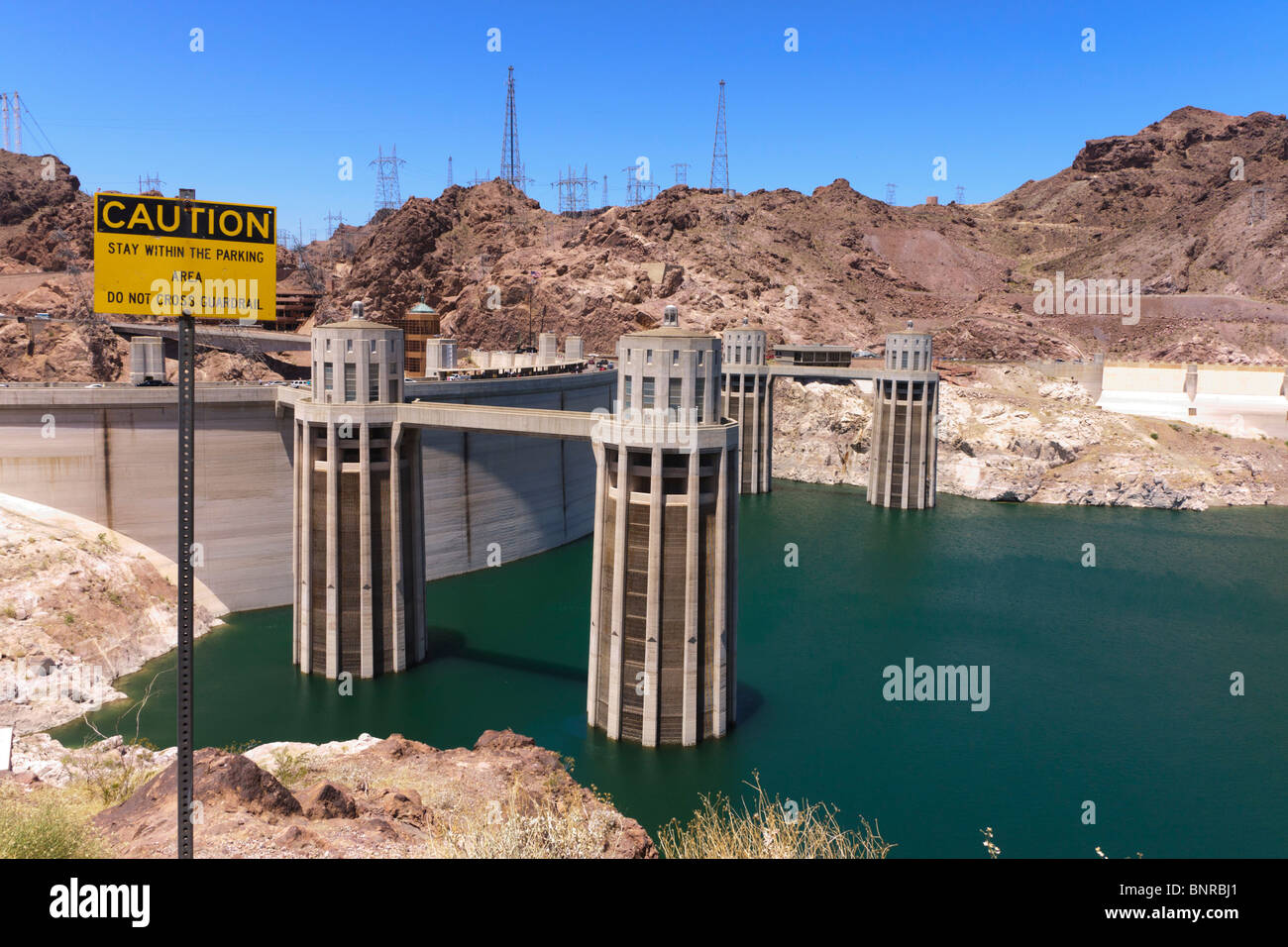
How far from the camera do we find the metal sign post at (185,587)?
12.0 m

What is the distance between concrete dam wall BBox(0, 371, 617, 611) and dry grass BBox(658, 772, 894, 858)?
28332 millimetres

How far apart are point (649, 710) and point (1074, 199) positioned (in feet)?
616

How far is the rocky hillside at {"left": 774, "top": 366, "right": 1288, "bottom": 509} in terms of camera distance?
3349 inches

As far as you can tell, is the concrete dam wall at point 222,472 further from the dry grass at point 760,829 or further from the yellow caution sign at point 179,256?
the yellow caution sign at point 179,256

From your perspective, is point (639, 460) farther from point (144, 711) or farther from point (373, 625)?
point (144, 711)

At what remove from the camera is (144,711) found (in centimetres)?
3666

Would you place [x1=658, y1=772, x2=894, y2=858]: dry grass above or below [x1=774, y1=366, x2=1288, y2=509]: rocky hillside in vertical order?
below

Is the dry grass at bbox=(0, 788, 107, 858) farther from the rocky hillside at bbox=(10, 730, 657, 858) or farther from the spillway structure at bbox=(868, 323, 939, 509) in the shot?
the spillway structure at bbox=(868, 323, 939, 509)

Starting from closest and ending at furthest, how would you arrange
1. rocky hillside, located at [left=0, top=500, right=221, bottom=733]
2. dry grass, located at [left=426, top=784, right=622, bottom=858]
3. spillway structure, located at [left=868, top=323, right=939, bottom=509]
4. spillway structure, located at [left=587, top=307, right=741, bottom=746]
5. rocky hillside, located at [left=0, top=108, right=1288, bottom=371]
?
dry grass, located at [left=426, top=784, right=622, bottom=858] < spillway structure, located at [left=587, top=307, right=741, bottom=746] < rocky hillside, located at [left=0, top=500, right=221, bottom=733] < spillway structure, located at [left=868, top=323, right=939, bottom=509] < rocky hillside, located at [left=0, top=108, right=1288, bottom=371]

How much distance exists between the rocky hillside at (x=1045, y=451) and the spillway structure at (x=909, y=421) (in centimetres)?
1055

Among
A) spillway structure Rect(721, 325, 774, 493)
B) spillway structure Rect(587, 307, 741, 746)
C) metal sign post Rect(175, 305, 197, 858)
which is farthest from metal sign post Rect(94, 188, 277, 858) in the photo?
spillway structure Rect(721, 325, 774, 493)

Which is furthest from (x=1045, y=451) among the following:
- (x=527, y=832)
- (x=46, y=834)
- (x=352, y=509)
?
(x=46, y=834)
